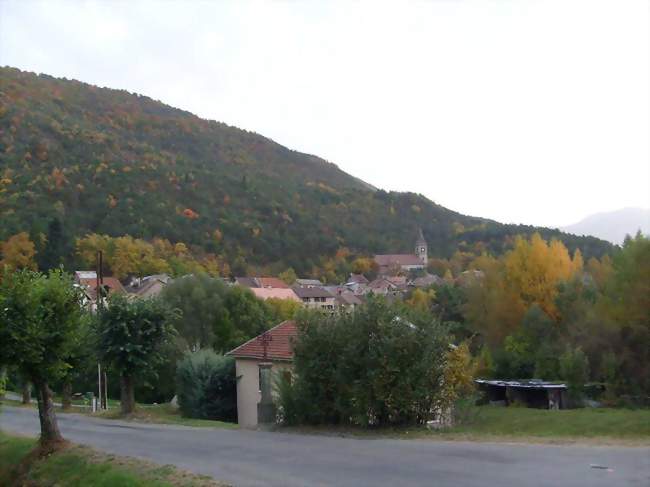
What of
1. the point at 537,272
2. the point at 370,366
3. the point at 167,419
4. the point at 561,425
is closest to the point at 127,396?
the point at 167,419

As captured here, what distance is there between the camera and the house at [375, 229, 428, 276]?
148 m

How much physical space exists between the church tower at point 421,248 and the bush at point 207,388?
130m

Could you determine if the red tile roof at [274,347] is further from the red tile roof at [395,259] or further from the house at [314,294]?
the red tile roof at [395,259]

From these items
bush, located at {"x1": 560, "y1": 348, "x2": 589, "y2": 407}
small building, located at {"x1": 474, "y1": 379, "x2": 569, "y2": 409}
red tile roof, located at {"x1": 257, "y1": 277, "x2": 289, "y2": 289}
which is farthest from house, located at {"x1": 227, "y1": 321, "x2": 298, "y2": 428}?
red tile roof, located at {"x1": 257, "y1": 277, "x2": 289, "y2": 289}

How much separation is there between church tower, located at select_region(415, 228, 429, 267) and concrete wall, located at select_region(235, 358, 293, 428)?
5122 inches

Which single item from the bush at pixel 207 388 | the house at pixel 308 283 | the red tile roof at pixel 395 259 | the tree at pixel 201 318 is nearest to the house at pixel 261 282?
the house at pixel 308 283

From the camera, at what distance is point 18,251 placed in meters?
73.6

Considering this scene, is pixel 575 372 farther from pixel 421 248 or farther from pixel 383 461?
pixel 421 248

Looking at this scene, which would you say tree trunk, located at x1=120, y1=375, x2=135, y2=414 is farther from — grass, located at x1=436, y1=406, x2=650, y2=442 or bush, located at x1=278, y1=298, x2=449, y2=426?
grass, located at x1=436, y1=406, x2=650, y2=442

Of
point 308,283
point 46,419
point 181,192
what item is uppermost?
point 181,192

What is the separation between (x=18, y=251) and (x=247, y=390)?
52.2 m

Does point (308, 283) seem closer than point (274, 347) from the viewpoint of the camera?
No

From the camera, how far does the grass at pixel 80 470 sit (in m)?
13.8

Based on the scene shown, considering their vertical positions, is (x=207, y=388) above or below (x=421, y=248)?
below
